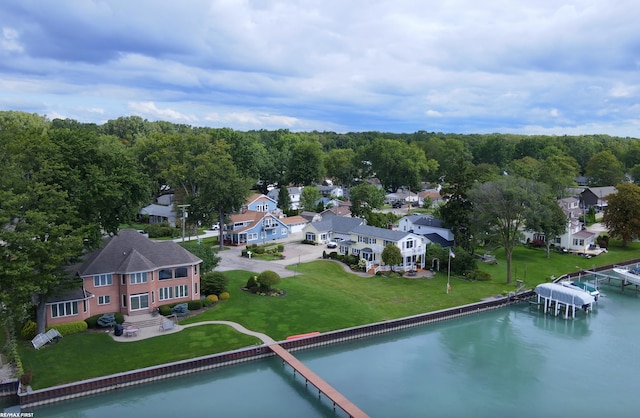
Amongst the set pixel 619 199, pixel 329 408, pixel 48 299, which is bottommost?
pixel 329 408

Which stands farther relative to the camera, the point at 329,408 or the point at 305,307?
the point at 305,307

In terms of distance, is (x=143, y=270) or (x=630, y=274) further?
(x=630, y=274)

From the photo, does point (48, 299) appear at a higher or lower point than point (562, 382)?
higher

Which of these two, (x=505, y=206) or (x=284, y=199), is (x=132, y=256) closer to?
(x=505, y=206)

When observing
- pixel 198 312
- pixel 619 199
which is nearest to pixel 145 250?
pixel 198 312

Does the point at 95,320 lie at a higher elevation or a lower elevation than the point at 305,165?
lower

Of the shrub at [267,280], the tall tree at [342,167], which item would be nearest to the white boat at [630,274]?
the shrub at [267,280]

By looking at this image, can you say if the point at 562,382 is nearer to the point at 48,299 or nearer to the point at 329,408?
the point at 329,408

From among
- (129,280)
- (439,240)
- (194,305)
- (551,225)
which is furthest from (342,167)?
(129,280)
